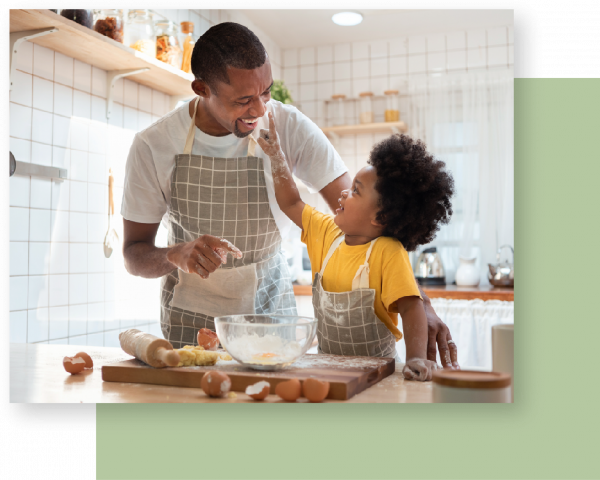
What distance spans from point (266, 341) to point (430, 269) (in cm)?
258

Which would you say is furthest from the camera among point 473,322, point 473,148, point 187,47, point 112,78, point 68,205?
point 473,148

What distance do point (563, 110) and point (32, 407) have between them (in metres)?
Result: 0.79

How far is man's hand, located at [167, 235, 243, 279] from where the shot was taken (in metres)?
0.86

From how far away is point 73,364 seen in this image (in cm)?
84

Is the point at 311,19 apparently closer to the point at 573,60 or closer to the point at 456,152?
the point at 456,152

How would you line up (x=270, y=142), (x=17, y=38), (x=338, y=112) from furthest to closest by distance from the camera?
(x=338, y=112), (x=17, y=38), (x=270, y=142)

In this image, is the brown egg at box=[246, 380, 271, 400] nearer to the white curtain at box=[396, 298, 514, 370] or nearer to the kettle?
the white curtain at box=[396, 298, 514, 370]

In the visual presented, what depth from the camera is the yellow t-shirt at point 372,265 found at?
3.17ft

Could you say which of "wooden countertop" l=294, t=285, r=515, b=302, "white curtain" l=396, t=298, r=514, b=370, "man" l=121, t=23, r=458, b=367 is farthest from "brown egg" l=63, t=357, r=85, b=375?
"wooden countertop" l=294, t=285, r=515, b=302

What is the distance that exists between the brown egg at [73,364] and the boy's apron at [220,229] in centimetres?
37

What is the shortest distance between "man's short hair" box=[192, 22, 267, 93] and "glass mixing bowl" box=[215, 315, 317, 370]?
48 centimetres

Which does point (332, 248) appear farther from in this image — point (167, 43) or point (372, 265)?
point (167, 43)

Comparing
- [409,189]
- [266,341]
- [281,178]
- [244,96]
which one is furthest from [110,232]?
[266,341]

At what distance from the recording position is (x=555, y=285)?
0.73m
